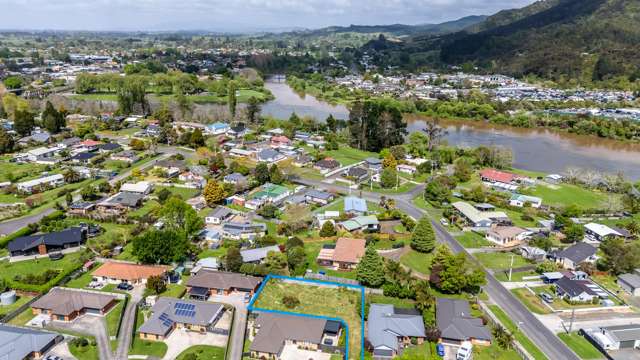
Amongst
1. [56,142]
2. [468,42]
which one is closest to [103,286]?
[56,142]

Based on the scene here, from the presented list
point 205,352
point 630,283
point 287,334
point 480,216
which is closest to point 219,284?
point 205,352

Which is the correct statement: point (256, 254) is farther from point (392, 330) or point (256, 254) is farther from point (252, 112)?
point (252, 112)

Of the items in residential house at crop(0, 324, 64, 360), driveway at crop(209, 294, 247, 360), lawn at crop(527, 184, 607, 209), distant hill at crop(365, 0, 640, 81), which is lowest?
driveway at crop(209, 294, 247, 360)

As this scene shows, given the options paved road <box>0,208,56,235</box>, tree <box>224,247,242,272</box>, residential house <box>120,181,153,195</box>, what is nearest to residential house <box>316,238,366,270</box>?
tree <box>224,247,242,272</box>

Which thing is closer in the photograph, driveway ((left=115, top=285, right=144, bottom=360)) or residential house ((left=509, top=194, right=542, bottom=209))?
driveway ((left=115, top=285, right=144, bottom=360))

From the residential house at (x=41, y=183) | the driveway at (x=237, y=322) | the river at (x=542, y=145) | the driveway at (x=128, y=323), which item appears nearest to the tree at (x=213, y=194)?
the driveway at (x=128, y=323)

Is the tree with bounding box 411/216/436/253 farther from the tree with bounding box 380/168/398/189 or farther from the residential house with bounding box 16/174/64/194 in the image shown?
the residential house with bounding box 16/174/64/194

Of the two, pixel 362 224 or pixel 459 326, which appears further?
pixel 362 224
